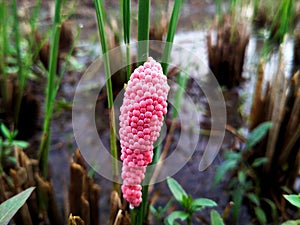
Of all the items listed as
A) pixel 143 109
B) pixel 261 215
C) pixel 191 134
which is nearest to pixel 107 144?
pixel 191 134

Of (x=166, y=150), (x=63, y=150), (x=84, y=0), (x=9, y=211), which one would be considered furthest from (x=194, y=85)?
(x=84, y=0)

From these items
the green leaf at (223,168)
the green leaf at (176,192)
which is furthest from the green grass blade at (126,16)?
the green leaf at (223,168)

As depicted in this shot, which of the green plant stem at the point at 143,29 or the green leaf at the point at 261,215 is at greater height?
the green plant stem at the point at 143,29

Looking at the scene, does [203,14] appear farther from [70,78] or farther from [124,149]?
[124,149]

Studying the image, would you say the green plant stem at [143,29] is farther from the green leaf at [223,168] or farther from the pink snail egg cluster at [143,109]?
the green leaf at [223,168]

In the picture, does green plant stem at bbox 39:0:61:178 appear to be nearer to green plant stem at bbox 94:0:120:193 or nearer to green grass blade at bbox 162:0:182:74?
green plant stem at bbox 94:0:120:193

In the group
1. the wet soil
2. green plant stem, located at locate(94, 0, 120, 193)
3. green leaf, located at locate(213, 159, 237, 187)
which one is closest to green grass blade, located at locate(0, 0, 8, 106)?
the wet soil
